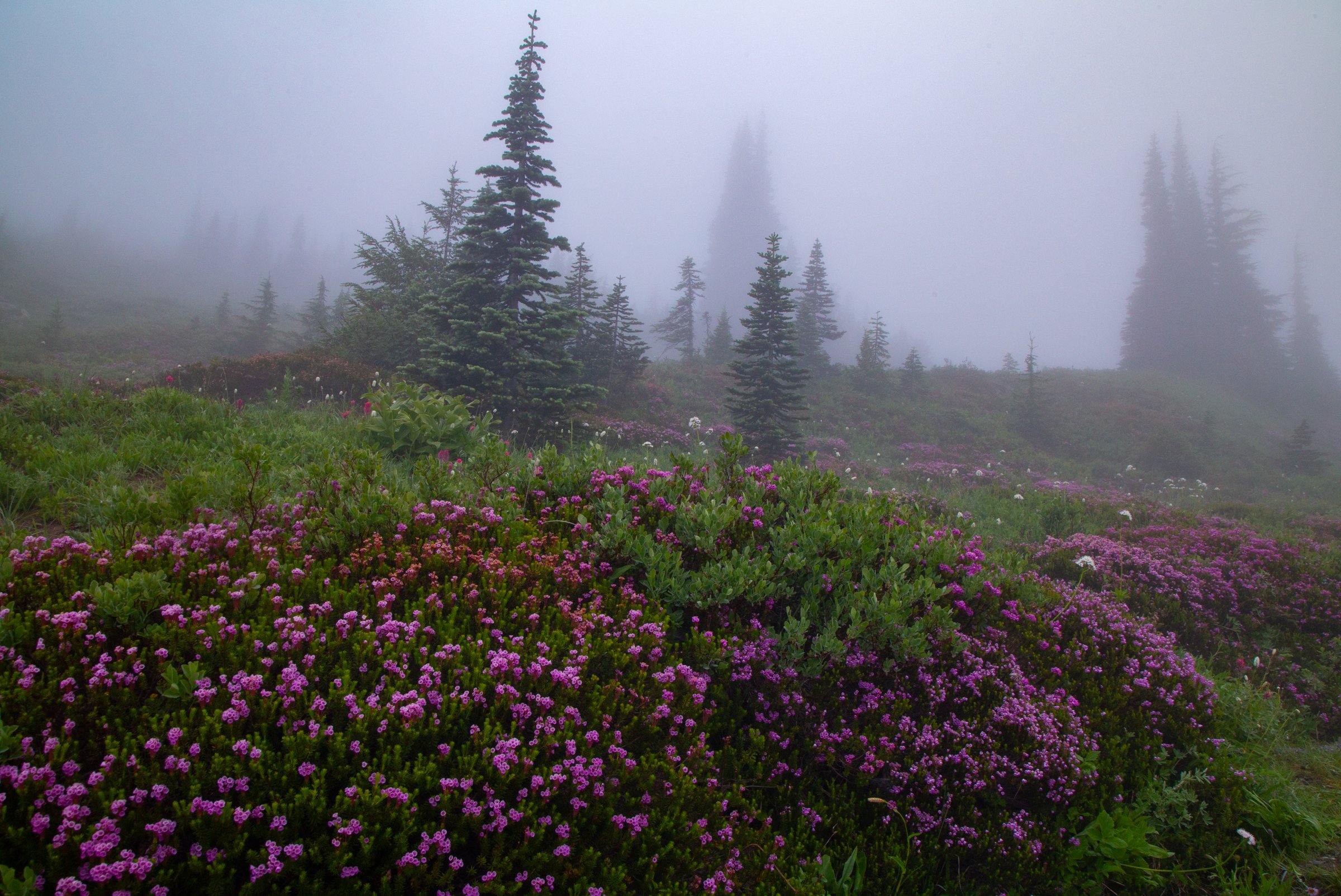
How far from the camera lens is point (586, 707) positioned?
2.30 metres

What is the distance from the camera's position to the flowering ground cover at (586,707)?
5.32ft

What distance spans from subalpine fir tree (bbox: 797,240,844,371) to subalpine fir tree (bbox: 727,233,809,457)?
58.7ft

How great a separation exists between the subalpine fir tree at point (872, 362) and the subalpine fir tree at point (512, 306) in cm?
2338

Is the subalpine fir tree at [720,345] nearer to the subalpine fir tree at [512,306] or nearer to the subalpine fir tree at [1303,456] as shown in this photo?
the subalpine fir tree at [512,306]

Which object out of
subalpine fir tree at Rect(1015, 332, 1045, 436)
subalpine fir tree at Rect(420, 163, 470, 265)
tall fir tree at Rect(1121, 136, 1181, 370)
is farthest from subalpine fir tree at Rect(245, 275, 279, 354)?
tall fir tree at Rect(1121, 136, 1181, 370)

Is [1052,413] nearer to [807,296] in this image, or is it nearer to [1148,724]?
[807,296]

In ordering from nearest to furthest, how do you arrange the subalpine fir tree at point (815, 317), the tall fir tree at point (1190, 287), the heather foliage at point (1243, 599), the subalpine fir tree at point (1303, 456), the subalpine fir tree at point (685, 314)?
the heather foliage at point (1243, 599) < the subalpine fir tree at point (1303, 456) < the subalpine fir tree at point (815, 317) < the subalpine fir tree at point (685, 314) < the tall fir tree at point (1190, 287)

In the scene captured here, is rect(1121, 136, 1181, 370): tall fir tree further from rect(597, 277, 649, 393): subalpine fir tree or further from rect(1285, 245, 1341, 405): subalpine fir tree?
rect(597, 277, 649, 393): subalpine fir tree

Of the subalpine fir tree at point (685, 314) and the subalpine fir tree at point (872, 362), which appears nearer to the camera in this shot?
the subalpine fir tree at point (872, 362)

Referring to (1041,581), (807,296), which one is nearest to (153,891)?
(1041,581)

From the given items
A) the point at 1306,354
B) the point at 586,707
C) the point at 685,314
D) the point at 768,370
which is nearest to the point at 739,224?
the point at 685,314

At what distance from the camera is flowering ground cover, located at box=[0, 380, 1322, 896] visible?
1.62 meters

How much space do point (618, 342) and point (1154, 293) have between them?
5638 cm

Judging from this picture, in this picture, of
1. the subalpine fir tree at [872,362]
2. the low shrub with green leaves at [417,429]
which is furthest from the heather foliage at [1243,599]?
the subalpine fir tree at [872,362]
